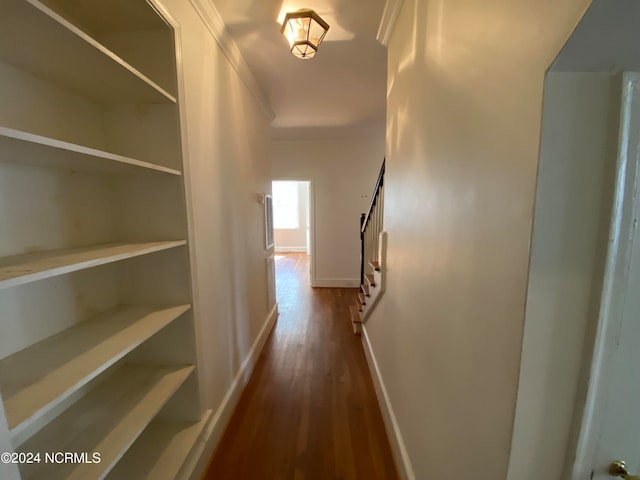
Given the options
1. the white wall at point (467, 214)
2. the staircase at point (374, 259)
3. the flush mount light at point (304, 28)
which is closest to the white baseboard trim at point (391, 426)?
the white wall at point (467, 214)

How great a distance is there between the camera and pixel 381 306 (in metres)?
2.20

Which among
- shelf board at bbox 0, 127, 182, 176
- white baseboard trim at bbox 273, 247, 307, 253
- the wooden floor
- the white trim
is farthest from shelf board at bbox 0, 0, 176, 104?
white baseboard trim at bbox 273, 247, 307, 253

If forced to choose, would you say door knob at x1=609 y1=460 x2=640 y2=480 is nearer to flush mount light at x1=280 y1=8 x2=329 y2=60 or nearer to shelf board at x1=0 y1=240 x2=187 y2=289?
shelf board at x1=0 y1=240 x2=187 y2=289

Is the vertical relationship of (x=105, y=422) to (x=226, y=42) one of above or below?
below

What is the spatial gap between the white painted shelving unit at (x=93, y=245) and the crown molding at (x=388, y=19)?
49.1 inches

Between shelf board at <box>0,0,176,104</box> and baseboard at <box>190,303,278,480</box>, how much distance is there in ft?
5.94

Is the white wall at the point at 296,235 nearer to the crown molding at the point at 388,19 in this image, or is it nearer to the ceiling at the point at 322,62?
the ceiling at the point at 322,62

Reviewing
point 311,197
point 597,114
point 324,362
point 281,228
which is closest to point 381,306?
point 324,362

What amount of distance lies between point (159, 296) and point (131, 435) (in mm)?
595

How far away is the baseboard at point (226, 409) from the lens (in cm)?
153

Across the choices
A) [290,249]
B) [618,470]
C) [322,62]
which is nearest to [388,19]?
[322,62]

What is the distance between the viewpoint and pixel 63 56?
34.9 inches

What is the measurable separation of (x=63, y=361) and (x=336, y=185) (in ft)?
14.8

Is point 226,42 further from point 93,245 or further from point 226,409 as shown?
point 226,409
